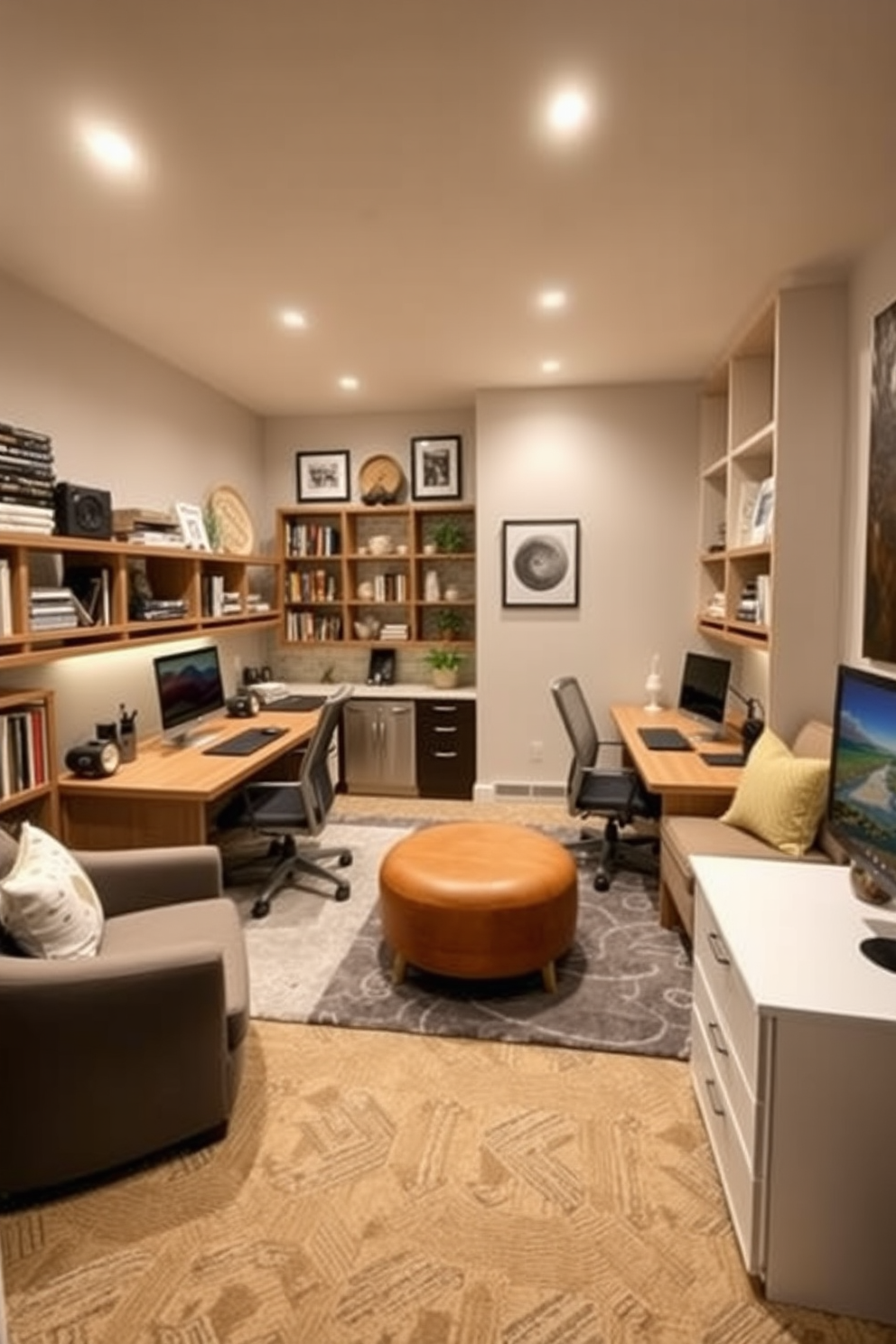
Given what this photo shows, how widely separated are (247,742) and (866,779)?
2.81 m

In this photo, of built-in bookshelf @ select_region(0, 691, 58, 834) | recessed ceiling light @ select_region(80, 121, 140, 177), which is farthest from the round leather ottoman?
recessed ceiling light @ select_region(80, 121, 140, 177)

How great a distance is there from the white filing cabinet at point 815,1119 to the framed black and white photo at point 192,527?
11.1 feet

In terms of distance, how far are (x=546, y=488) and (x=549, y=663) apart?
117 cm

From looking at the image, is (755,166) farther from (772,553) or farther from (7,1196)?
(7,1196)

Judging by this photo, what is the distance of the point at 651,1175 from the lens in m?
1.81

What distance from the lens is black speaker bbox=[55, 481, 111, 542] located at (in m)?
2.88

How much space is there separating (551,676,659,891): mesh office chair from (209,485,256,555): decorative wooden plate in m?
2.41

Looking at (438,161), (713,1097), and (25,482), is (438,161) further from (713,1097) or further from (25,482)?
(713,1097)

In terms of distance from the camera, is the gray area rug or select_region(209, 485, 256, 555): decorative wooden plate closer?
the gray area rug

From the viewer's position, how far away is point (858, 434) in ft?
9.47

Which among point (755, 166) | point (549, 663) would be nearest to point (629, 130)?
point (755, 166)

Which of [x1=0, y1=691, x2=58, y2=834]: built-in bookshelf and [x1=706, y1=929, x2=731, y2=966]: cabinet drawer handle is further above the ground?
[x1=0, y1=691, x2=58, y2=834]: built-in bookshelf

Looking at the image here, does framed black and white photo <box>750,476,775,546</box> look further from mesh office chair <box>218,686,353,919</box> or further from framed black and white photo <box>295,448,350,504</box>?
framed black and white photo <box>295,448,350,504</box>

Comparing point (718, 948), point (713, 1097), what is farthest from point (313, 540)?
point (713, 1097)
